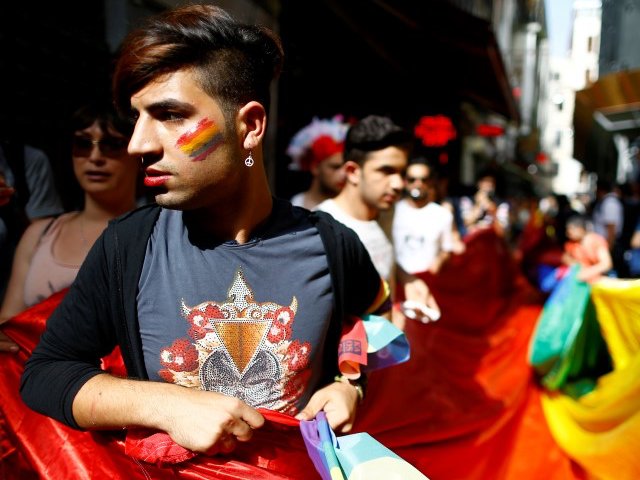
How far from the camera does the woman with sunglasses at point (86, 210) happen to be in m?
2.31

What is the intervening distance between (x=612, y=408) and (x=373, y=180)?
1685mm

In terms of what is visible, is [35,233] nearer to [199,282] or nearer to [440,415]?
[199,282]

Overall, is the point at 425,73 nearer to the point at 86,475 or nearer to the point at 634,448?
the point at 634,448

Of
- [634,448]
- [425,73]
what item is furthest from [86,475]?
[425,73]

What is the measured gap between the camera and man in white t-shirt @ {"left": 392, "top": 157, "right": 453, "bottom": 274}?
5418 millimetres

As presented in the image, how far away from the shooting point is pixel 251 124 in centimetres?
Answer: 157

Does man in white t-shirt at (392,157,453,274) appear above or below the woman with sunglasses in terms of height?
below

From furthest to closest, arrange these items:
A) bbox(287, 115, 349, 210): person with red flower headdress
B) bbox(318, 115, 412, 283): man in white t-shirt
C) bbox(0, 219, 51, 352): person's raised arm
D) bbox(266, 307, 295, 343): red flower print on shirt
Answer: bbox(287, 115, 349, 210): person with red flower headdress, bbox(318, 115, 412, 283): man in white t-shirt, bbox(0, 219, 51, 352): person's raised arm, bbox(266, 307, 295, 343): red flower print on shirt

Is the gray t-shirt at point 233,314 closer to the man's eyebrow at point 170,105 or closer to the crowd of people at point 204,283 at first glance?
the crowd of people at point 204,283

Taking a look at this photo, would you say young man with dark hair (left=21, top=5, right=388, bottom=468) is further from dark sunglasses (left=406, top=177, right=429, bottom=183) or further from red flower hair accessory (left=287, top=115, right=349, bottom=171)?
dark sunglasses (left=406, top=177, right=429, bottom=183)

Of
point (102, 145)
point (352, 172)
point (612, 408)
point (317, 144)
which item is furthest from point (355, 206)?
point (612, 408)

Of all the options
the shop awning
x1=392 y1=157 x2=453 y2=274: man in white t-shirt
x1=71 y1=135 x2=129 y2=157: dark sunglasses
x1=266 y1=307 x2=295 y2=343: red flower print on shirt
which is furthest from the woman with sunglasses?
the shop awning

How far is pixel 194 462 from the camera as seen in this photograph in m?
1.35

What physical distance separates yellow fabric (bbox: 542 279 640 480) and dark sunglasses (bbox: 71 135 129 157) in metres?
2.56
